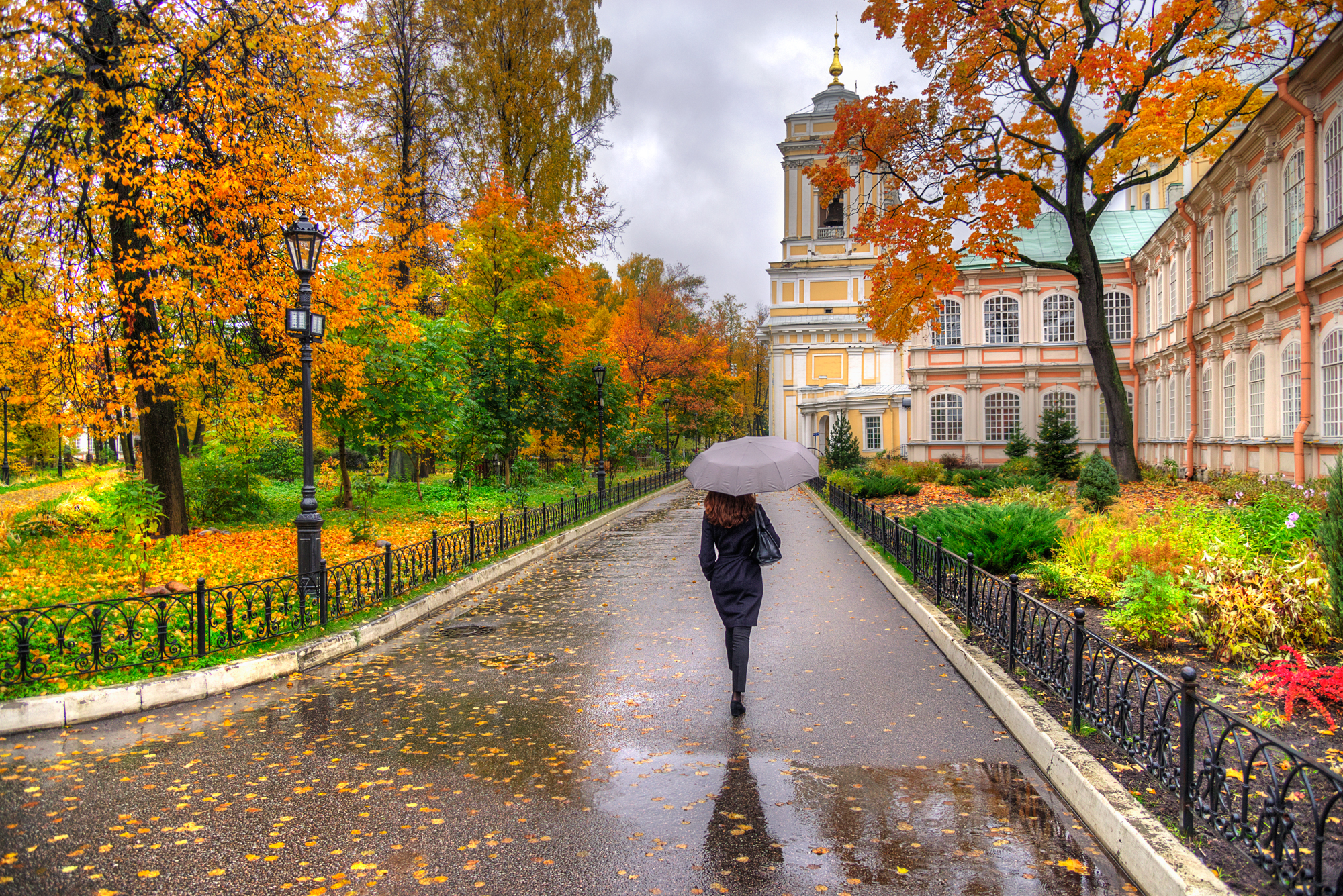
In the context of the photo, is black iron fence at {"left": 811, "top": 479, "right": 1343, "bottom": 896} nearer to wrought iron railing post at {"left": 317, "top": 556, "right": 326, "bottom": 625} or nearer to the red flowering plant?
→ the red flowering plant

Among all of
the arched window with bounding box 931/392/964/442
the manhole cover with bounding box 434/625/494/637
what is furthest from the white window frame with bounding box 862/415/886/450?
the manhole cover with bounding box 434/625/494/637

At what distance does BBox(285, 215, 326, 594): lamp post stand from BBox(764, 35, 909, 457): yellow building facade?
43946 mm

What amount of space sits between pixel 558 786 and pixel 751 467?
270cm

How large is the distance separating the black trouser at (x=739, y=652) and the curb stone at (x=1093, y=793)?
1.92 m

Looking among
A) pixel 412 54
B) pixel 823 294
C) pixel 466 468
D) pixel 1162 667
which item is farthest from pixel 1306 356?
pixel 823 294

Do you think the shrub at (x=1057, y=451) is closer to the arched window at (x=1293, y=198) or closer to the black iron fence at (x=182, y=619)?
the arched window at (x=1293, y=198)

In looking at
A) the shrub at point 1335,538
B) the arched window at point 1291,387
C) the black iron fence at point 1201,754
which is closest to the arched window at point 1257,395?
the arched window at point 1291,387

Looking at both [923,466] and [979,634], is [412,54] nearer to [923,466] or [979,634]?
[923,466]

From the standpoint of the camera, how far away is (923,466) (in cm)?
3078

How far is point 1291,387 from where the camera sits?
18.2 m

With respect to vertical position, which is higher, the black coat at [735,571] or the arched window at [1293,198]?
the arched window at [1293,198]

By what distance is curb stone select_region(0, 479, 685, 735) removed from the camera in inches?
245

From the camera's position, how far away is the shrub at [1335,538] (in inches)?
251

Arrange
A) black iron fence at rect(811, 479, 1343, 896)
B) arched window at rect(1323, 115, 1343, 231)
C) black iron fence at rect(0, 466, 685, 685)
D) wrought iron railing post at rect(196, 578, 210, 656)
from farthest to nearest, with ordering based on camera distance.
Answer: arched window at rect(1323, 115, 1343, 231), wrought iron railing post at rect(196, 578, 210, 656), black iron fence at rect(0, 466, 685, 685), black iron fence at rect(811, 479, 1343, 896)
